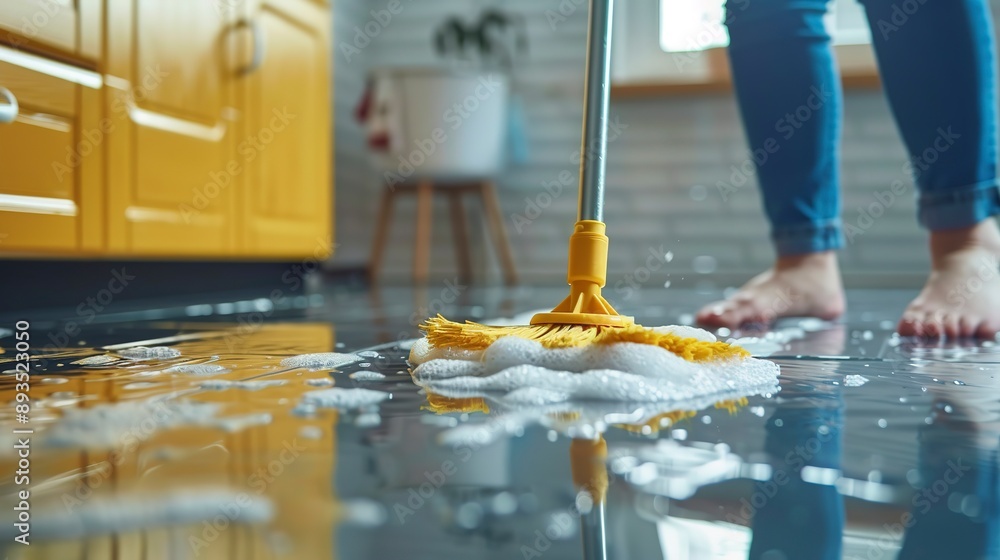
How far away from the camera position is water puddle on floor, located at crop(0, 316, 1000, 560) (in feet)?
1.21

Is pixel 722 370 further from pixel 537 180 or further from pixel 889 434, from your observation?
pixel 537 180

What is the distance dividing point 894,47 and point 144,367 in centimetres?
99

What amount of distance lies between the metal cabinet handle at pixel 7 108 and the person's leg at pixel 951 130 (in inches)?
44.1

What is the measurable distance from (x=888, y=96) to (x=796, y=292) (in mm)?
300

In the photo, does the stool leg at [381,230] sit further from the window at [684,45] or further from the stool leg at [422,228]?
the window at [684,45]

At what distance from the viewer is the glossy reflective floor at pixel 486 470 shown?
1.21 feet

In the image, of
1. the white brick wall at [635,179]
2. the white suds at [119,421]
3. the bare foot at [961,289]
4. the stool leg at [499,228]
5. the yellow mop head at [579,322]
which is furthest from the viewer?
the stool leg at [499,228]

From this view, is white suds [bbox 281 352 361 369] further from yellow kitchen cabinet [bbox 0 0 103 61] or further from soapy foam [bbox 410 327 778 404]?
yellow kitchen cabinet [bbox 0 0 103 61]

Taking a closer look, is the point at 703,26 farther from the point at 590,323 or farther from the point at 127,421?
the point at 127,421

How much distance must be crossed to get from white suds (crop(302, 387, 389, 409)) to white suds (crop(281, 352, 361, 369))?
181 millimetres

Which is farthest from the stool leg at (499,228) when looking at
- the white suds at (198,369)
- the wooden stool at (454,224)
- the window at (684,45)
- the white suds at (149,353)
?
the white suds at (198,369)

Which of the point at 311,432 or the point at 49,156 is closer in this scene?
the point at 311,432

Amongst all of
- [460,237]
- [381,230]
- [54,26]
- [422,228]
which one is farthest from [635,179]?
[54,26]

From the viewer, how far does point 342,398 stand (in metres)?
0.65
